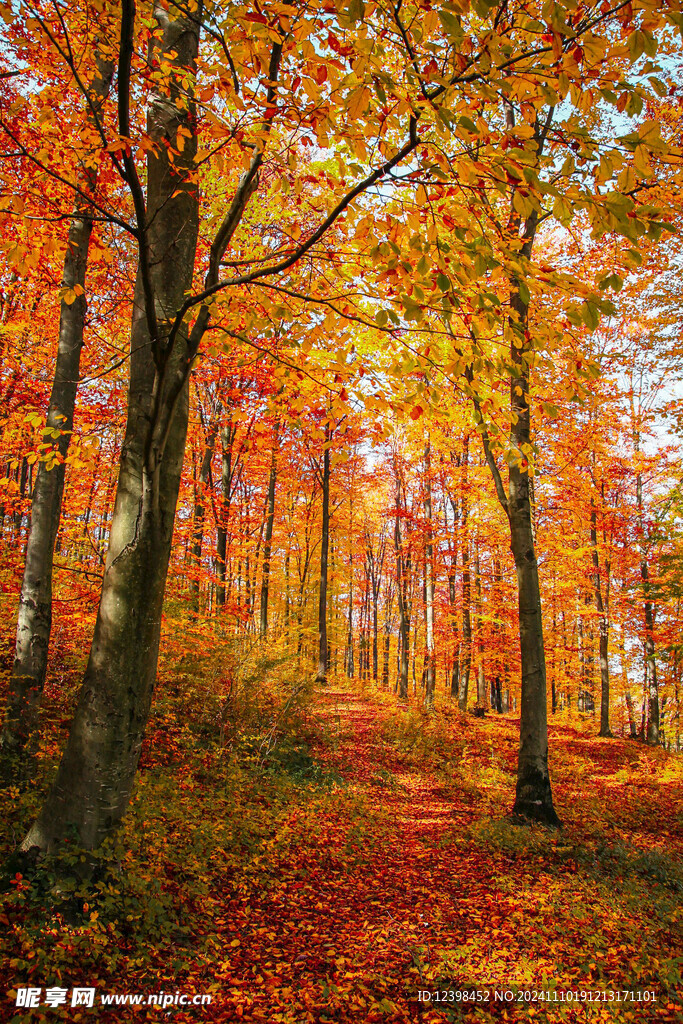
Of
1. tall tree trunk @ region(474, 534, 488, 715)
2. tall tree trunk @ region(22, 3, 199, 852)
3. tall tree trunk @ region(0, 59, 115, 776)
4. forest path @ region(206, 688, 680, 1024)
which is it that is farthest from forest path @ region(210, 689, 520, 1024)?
tall tree trunk @ region(474, 534, 488, 715)

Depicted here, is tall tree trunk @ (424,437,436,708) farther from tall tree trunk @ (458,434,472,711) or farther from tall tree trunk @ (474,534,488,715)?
tall tree trunk @ (474,534,488,715)

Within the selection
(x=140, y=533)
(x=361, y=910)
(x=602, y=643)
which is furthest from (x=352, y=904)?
(x=602, y=643)

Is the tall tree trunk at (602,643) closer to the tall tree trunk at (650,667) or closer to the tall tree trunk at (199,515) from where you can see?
the tall tree trunk at (650,667)

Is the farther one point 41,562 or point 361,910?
point 41,562

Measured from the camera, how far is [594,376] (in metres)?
2.57

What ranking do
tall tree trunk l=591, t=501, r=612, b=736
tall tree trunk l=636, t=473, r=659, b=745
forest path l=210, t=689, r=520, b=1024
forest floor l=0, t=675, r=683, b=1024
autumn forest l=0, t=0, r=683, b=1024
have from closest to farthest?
autumn forest l=0, t=0, r=683, b=1024 < forest floor l=0, t=675, r=683, b=1024 < forest path l=210, t=689, r=520, b=1024 < tall tree trunk l=636, t=473, r=659, b=745 < tall tree trunk l=591, t=501, r=612, b=736

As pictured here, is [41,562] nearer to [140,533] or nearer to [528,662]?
[140,533]

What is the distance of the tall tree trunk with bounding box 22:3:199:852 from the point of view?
10.4 feet

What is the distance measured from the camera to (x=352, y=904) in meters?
4.34

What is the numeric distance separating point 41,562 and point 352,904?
4.57 meters

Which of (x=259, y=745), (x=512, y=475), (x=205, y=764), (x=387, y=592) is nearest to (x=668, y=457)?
(x=512, y=475)

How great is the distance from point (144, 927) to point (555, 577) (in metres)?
15.0

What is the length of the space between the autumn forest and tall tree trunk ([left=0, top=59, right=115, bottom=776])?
34 mm

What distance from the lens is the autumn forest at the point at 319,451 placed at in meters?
2.43
